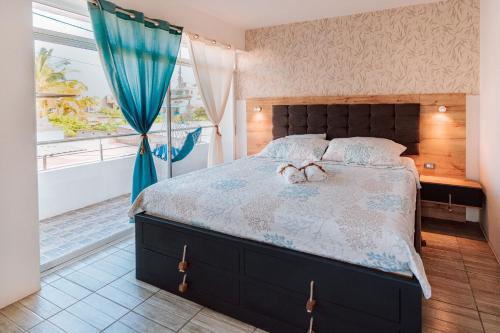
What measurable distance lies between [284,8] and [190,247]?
288 centimetres

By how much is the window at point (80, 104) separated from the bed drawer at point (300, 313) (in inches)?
97.2

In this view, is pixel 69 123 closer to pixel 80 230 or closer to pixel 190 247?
pixel 80 230

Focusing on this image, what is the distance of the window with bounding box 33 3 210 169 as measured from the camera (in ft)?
12.0

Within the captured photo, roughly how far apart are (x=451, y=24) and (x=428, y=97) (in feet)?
2.47

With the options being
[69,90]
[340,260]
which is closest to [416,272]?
[340,260]

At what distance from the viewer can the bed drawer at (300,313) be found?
5.16ft

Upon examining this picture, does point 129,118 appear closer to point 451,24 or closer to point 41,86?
point 41,86

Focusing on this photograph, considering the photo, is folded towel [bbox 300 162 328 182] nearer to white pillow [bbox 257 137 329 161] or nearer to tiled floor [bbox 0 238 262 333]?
white pillow [bbox 257 137 329 161]

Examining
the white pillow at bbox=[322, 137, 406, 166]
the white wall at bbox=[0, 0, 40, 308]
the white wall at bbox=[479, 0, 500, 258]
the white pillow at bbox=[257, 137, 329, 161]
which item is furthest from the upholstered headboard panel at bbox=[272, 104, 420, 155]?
the white wall at bbox=[0, 0, 40, 308]

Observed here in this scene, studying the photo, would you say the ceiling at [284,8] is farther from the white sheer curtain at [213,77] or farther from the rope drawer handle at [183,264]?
the rope drawer handle at [183,264]

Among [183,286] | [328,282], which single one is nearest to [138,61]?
[183,286]

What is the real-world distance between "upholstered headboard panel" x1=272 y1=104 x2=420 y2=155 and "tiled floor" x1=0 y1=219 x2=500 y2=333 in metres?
1.44

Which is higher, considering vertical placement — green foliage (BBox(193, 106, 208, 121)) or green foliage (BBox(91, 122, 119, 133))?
green foliage (BBox(193, 106, 208, 121))

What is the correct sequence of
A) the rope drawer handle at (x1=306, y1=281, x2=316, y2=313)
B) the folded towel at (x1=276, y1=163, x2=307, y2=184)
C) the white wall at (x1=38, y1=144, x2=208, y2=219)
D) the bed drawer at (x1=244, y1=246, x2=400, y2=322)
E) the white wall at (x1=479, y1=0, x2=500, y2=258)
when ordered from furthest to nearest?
the white wall at (x1=38, y1=144, x2=208, y2=219), the white wall at (x1=479, y1=0, x2=500, y2=258), the folded towel at (x1=276, y1=163, x2=307, y2=184), the rope drawer handle at (x1=306, y1=281, x2=316, y2=313), the bed drawer at (x1=244, y1=246, x2=400, y2=322)
